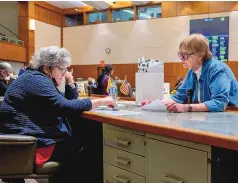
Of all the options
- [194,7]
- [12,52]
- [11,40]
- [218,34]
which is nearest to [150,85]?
[218,34]

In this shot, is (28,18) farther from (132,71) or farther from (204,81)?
(204,81)

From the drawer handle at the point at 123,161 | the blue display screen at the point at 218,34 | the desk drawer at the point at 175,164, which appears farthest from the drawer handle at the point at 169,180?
the blue display screen at the point at 218,34

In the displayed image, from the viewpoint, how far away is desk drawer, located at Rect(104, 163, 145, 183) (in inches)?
56.0

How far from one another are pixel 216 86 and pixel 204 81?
0.45 feet

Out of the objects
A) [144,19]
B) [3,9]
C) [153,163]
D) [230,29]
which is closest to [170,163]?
[153,163]

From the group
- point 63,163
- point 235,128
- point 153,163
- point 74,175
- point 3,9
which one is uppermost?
Result: point 3,9

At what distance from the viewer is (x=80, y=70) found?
36.4 ft

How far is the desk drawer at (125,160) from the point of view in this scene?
1382mm

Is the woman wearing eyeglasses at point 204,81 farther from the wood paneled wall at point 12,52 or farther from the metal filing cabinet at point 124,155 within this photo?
the wood paneled wall at point 12,52

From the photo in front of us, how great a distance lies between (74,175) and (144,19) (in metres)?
8.42

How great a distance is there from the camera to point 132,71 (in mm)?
9977

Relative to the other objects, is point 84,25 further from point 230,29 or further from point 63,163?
point 63,163

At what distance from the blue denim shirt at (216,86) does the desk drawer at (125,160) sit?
0.55m

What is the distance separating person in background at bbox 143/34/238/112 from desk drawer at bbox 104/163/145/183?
44 cm
